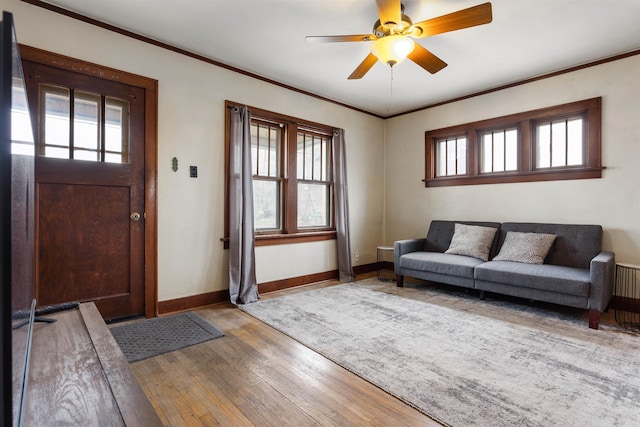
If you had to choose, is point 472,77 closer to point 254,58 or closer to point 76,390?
point 254,58

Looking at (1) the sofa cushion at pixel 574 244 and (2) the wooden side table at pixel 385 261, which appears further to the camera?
(2) the wooden side table at pixel 385 261

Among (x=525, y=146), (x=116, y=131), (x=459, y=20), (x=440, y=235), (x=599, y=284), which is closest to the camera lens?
(x=459, y=20)

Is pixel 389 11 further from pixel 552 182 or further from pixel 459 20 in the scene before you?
pixel 552 182

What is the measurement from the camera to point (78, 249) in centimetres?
279

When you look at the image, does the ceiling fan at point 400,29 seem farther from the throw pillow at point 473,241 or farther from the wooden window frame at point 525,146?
the throw pillow at point 473,241

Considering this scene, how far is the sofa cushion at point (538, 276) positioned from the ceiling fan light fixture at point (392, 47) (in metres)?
2.44

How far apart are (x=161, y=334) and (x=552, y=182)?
4642 millimetres

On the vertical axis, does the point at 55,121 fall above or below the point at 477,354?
above

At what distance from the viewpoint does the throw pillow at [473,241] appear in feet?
13.1

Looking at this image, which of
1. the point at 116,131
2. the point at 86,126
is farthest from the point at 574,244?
the point at 86,126

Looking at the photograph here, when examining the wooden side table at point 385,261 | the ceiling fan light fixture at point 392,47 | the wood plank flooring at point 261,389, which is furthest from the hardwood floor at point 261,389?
the wooden side table at point 385,261

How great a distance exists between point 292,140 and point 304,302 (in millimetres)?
2195

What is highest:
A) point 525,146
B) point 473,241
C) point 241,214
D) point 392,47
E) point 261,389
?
point 392,47

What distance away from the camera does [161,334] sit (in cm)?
272
